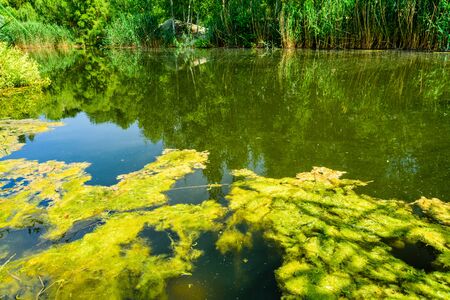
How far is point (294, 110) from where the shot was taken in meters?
4.86

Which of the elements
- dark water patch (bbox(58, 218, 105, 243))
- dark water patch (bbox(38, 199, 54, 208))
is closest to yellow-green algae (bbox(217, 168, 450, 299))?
dark water patch (bbox(58, 218, 105, 243))

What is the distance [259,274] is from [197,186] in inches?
46.6

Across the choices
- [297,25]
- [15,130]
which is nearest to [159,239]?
[15,130]

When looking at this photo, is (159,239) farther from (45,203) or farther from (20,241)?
(45,203)

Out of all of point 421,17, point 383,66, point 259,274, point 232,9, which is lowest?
point 259,274

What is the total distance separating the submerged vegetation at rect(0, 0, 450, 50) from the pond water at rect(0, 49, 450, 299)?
1.94 meters

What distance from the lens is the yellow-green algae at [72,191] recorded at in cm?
259

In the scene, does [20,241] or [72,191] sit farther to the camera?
[72,191]

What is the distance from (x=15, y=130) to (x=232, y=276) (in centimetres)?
425

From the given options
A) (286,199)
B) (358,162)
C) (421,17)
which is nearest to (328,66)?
(421,17)

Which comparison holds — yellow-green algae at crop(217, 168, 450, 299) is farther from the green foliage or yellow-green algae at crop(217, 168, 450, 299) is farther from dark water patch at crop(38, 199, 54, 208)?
the green foliage

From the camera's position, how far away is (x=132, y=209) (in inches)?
104

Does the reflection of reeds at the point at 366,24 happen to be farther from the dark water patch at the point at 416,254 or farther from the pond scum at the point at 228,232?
the dark water patch at the point at 416,254

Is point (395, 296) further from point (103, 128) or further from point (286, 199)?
point (103, 128)
